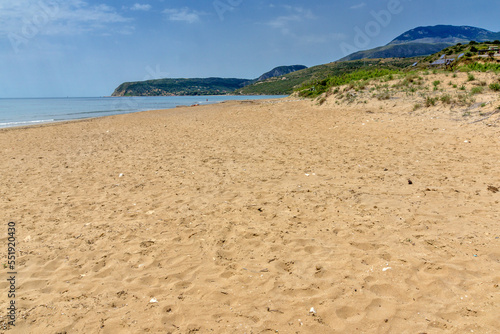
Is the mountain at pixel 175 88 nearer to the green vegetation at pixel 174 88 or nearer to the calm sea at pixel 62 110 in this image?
the green vegetation at pixel 174 88

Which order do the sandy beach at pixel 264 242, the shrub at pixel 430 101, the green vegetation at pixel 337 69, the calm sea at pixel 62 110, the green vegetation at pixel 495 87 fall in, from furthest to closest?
the green vegetation at pixel 337 69
the calm sea at pixel 62 110
the shrub at pixel 430 101
the green vegetation at pixel 495 87
the sandy beach at pixel 264 242

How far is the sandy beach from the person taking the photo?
2.62m

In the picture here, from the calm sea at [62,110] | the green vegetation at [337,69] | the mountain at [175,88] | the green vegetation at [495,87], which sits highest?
the mountain at [175,88]

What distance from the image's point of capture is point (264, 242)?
12.6 feet

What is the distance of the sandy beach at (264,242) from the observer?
8.59 ft

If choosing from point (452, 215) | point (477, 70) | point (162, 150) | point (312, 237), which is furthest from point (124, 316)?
point (477, 70)

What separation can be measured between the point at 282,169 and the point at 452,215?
361cm

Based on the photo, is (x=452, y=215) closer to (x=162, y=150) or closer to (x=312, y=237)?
(x=312, y=237)

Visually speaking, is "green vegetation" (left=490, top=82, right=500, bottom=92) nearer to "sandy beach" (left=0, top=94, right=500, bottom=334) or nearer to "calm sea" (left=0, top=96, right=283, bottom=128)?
"sandy beach" (left=0, top=94, right=500, bottom=334)

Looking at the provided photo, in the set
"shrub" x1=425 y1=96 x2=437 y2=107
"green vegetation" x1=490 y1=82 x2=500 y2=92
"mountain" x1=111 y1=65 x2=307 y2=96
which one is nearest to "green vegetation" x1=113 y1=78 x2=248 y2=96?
"mountain" x1=111 y1=65 x2=307 y2=96

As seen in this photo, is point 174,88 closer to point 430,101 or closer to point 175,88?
point 175,88

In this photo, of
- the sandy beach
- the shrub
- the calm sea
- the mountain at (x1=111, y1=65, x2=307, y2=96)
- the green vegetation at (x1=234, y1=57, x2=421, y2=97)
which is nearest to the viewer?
the sandy beach

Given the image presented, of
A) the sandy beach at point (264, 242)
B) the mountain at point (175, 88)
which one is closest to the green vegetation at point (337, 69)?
the sandy beach at point (264, 242)

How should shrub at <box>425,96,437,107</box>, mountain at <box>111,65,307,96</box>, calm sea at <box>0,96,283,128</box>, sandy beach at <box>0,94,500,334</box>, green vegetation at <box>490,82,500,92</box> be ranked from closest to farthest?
sandy beach at <box>0,94,500,334</box> → green vegetation at <box>490,82,500,92</box> → shrub at <box>425,96,437,107</box> → calm sea at <box>0,96,283,128</box> → mountain at <box>111,65,307,96</box>
